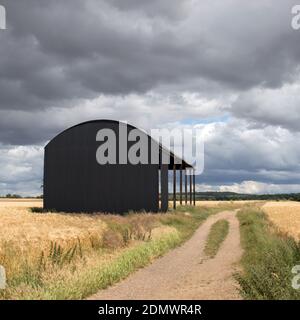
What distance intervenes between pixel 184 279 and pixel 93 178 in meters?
23.3

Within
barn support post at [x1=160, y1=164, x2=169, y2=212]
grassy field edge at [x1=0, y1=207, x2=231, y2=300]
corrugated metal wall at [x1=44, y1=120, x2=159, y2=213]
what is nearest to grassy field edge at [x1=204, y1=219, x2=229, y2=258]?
grassy field edge at [x1=0, y1=207, x2=231, y2=300]

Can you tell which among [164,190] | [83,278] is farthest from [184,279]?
[164,190]

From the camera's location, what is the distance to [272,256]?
40.0 ft

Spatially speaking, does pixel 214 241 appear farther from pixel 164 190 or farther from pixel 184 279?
pixel 164 190

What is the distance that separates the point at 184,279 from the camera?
13055mm

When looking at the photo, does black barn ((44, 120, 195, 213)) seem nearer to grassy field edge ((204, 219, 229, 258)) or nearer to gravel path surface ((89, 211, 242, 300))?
grassy field edge ((204, 219, 229, 258))

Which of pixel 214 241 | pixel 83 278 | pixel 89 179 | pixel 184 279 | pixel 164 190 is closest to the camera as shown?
pixel 83 278

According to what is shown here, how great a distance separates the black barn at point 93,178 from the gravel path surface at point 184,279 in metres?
16.0

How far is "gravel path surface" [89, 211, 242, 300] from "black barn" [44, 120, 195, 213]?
16.0m

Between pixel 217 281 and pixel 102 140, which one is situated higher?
pixel 102 140

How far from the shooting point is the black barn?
1374 inches
